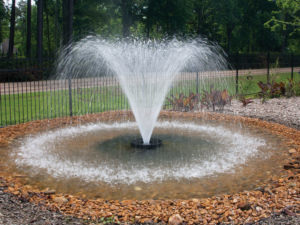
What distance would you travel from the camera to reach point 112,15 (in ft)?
148

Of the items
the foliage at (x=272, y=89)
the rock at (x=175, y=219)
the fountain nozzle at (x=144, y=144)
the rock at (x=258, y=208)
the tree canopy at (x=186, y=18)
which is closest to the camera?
the rock at (x=175, y=219)

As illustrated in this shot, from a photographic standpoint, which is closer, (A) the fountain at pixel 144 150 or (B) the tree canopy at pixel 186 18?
(A) the fountain at pixel 144 150

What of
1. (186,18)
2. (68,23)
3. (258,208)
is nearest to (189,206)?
(258,208)

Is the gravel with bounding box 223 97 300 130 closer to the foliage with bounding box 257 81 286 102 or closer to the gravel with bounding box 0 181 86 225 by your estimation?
the foliage with bounding box 257 81 286 102

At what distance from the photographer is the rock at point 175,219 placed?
12.2ft

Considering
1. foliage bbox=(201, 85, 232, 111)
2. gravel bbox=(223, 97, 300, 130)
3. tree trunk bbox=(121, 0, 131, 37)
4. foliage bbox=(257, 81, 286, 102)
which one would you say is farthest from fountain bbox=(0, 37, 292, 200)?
tree trunk bbox=(121, 0, 131, 37)

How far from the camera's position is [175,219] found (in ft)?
12.3

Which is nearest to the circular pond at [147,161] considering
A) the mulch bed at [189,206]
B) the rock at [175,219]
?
the mulch bed at [189,206]

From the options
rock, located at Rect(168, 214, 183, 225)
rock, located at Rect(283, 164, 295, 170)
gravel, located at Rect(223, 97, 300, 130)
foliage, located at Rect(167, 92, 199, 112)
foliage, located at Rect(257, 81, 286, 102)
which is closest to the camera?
rock, located at Rect(168, 214, 183, 225)

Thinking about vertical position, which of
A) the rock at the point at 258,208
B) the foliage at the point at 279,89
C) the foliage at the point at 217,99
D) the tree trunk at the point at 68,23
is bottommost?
the rock at the point at 258,208

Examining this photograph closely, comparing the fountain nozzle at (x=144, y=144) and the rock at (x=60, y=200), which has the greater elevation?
the fountain nozzle at (x=144, y=144)

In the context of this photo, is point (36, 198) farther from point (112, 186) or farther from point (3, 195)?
point (112, 186)

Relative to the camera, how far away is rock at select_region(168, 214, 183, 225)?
12.2 ft

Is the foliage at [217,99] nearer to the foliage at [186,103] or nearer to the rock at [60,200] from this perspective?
the foliage at [186,103]
